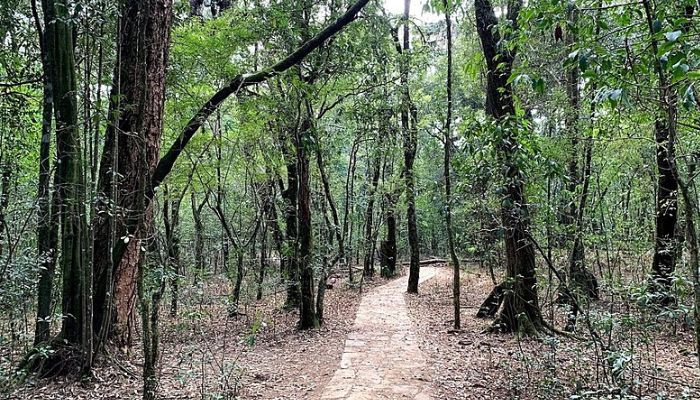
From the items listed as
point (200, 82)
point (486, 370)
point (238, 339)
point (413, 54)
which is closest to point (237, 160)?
point (200, 82)

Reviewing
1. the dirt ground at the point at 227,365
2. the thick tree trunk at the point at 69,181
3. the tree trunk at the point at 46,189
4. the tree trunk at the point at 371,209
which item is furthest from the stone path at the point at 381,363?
the tree trunk at the point at 371,209

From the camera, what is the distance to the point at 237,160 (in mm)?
9086

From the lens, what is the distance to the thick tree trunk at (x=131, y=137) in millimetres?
4969

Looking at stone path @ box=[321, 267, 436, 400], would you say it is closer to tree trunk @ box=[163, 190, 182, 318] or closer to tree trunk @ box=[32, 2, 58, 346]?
tree trunk @ box=[163, 190, 182, 318]

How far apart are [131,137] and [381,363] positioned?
13.7 feet

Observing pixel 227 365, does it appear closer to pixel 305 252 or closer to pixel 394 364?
pixel 394 364

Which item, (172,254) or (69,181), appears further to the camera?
(172,254)

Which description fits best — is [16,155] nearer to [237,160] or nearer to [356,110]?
[237,160]

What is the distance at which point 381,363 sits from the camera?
588 cm

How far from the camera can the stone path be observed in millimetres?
4702

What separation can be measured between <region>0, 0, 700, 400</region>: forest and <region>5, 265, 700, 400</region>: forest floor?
0.04 meters

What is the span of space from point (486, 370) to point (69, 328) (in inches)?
189

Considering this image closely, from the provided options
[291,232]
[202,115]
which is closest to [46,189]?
[202,115]

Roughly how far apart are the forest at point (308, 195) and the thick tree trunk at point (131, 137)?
1.0 inches
